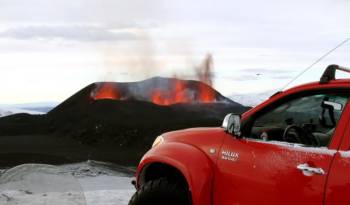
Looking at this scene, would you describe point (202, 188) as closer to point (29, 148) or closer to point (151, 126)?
point (29, 148)

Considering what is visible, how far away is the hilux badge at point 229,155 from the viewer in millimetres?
4875

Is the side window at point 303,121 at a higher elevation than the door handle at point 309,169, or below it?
higher

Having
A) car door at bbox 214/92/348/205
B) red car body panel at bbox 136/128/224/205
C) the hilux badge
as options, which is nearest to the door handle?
car door at bbox 214/92/348/205

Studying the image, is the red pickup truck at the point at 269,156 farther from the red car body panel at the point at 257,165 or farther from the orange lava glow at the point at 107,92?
the orange lava glow at the point at 107,92

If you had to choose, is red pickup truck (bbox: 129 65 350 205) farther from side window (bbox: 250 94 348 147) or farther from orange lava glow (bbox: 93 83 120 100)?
orange lava glow (bbox: 93 83 120 100)

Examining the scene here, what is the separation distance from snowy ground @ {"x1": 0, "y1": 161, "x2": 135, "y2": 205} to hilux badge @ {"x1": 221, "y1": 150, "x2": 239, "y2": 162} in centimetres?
358

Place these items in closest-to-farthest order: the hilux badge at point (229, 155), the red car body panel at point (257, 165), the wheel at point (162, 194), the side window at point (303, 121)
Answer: the red car body panel at point (257, 165) → the side window at point (303, 121) → the hilux badge at point (229, 155) → the wheel at point (162, 194)

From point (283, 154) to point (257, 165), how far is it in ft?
0.95

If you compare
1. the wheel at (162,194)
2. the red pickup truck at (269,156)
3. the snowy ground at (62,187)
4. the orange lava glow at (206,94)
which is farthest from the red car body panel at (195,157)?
the orange lava glow at (206,94)

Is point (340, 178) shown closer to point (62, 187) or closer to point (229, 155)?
point (229, 155)

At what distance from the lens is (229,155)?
495 centimetres

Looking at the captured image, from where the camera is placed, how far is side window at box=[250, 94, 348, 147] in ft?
15.0

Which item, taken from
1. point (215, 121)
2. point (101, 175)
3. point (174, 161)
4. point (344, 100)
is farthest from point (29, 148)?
point (344, 100)

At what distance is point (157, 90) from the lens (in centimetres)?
2838
